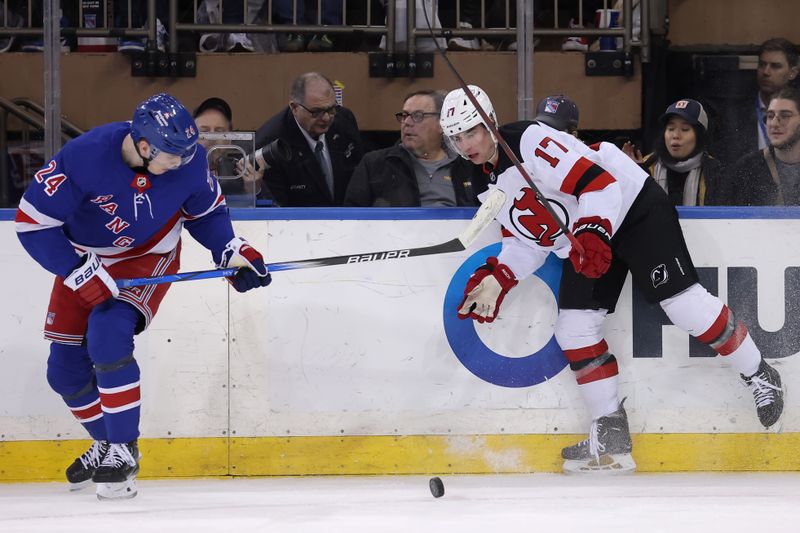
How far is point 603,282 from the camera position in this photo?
13.3 ft

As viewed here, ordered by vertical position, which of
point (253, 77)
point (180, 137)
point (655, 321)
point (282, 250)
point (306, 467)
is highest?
point (253, 77)

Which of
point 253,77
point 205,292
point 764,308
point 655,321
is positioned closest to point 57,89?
point 205,292

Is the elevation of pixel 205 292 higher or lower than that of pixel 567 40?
lower

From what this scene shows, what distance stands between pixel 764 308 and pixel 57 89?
2.56 meters

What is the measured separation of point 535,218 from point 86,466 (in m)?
1.64

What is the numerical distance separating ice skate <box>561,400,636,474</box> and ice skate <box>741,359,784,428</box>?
1.49ft

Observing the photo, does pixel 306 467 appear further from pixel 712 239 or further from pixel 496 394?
pixel 712 239

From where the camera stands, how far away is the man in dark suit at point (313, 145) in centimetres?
446

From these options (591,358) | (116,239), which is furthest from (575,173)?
(116,239)

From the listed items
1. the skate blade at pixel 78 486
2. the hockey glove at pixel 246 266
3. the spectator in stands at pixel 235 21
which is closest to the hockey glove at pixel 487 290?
the hockey glove at pixel 246 266

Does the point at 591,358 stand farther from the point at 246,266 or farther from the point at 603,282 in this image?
the point at 246,266

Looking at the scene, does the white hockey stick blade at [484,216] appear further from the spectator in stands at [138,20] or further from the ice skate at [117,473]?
the spectator in stands at [138,20]

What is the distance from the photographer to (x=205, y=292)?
406 centimetres

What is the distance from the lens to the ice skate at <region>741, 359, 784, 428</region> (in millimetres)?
4043
